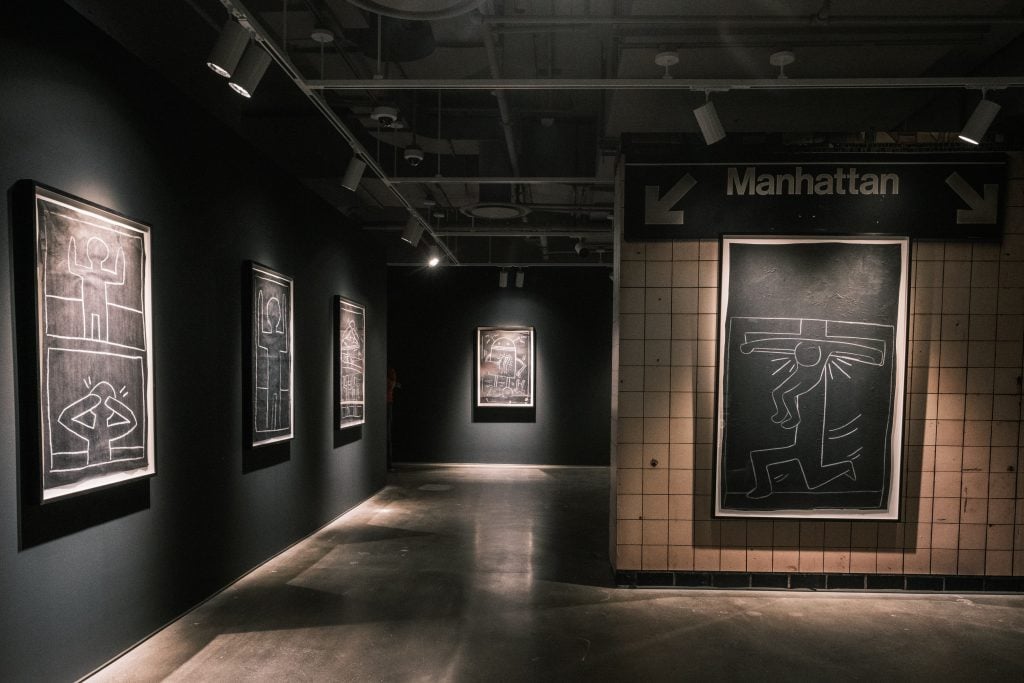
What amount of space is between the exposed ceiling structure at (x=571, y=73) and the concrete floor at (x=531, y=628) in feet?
10.3

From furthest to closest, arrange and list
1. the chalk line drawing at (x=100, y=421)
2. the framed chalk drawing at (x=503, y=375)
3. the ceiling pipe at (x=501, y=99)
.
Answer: the framed chalk drawing at (x=503, y=375)
the ceiling pipe at (x=501, y=99)
the chalk line drawing at (x=100, y=421)

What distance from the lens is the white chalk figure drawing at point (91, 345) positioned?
2.67m

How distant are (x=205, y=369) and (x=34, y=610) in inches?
68.0

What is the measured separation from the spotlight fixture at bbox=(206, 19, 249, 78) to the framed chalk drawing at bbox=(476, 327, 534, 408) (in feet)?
23.5

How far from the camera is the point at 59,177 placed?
283 centimetres

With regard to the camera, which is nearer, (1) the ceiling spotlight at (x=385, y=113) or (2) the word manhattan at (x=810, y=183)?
(2) the word manhattan at (x=810, y=183)

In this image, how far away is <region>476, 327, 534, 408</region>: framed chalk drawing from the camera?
32.9 ft

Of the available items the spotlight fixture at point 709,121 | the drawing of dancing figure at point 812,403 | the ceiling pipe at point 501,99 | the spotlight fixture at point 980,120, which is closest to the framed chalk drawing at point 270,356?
the ceiling pipe at point 501,99

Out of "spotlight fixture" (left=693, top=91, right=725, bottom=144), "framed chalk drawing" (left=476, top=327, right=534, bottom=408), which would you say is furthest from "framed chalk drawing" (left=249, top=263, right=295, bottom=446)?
"framed chalk drawing" (left=476, top=327, right=534, bottom=408)

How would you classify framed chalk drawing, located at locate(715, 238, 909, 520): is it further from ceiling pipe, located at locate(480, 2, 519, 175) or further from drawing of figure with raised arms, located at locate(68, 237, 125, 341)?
drawing of figure with raised arms, located at locate(68, 237, 125, 341)

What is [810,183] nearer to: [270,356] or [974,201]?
[974,201]

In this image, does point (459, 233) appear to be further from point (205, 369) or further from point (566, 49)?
point (205, 369)

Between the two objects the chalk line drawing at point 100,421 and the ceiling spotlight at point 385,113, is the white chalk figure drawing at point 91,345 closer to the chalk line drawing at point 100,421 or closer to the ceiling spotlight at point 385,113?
the chalk line drawing at point 100,421

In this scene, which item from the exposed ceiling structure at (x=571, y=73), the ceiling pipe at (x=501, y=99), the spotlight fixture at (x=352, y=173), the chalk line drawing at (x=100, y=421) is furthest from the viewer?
the spotlight fixture at (x=352, y=173)
